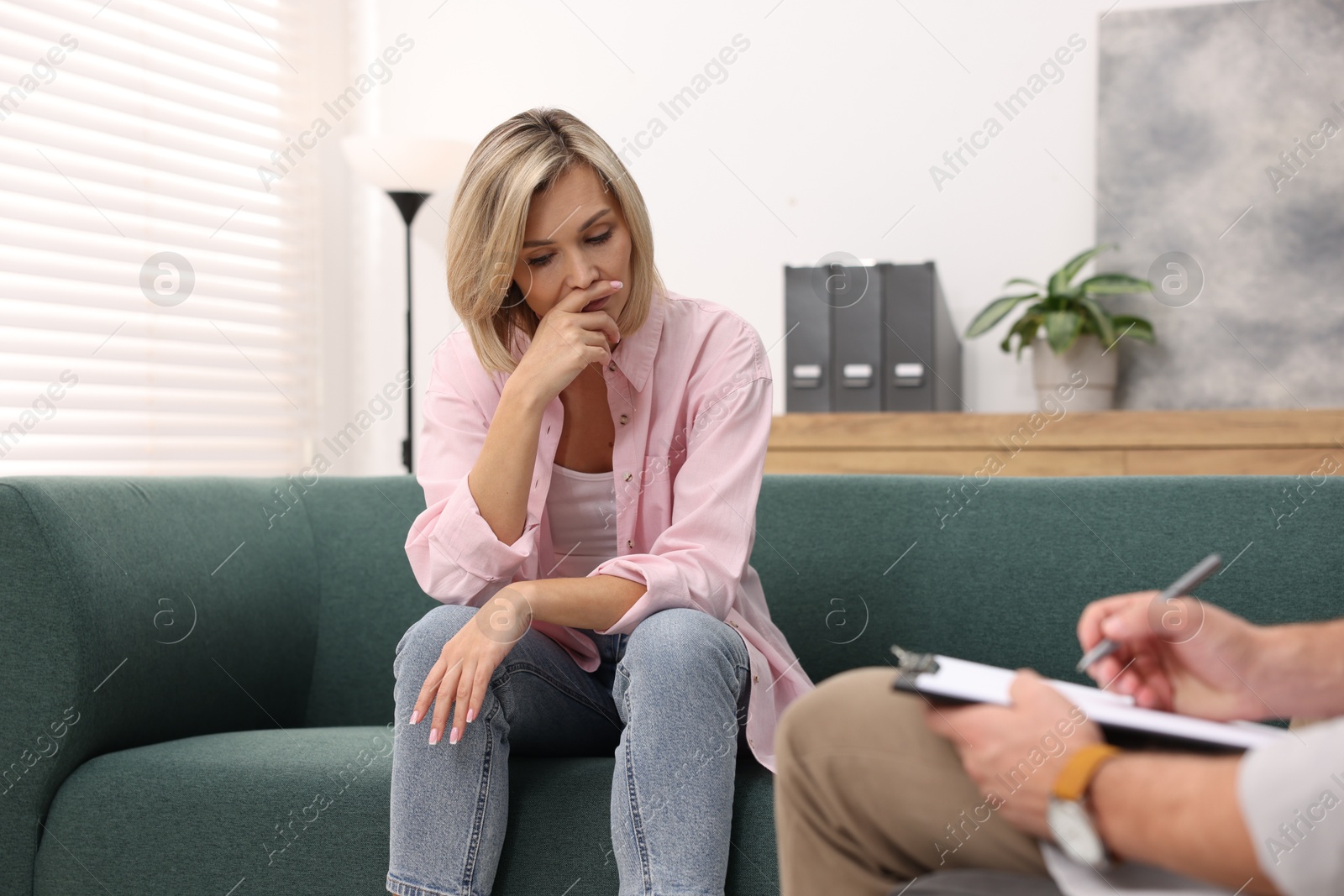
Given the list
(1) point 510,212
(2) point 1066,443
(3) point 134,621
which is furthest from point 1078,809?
(2) point 1066,443

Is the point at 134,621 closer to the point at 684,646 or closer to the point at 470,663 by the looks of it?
the point at 470,663

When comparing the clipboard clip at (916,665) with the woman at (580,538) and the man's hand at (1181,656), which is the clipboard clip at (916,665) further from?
the woman at (580,538)

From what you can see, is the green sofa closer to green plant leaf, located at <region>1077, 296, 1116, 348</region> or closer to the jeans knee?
the jeans knee

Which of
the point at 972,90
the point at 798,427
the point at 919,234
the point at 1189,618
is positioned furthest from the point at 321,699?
the point at 972,90

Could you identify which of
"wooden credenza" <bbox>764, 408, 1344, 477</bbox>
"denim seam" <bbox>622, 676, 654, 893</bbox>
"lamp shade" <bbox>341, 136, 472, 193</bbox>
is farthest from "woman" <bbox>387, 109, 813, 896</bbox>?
"lamp shade" <bbox>341, 136, 472, 193</bbox>

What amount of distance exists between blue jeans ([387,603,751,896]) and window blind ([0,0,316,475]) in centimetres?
165

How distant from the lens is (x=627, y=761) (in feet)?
3.47

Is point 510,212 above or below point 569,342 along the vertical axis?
above

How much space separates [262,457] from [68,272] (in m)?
0.71

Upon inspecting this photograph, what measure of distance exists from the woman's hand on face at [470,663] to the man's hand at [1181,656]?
0.57 metres

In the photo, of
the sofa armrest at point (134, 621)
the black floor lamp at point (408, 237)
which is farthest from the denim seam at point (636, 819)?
the black floor lamp at point (408, 237)

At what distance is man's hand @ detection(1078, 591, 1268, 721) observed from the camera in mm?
781

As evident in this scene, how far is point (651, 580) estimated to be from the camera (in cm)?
119

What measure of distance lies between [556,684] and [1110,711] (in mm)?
690
